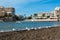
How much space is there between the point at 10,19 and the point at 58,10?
155ft

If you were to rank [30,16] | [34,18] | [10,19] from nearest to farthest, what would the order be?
[10,19]
[34,18]
[30,16]

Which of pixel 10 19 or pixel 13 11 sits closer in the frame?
pixel 10 19

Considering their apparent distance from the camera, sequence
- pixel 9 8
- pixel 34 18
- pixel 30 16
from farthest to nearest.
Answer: pixel 9 8 < pixel 30 16 < pixel 34 18

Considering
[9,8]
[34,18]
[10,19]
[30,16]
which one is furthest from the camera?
[9,8]

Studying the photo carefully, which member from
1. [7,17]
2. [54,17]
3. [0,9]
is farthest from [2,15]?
[54,17]

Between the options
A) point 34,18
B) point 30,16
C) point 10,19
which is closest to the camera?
point 10,19

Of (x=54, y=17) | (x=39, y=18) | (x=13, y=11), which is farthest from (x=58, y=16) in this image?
(x=13, y=11)

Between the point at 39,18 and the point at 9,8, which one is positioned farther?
the point at 9,8

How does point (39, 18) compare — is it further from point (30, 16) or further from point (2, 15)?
point (2, 15)

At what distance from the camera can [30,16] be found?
163500 mm

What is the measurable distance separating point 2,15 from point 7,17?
6.97 metres

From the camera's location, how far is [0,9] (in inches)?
6471

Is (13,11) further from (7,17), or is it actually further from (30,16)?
(7,17)

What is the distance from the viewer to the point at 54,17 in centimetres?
15375
